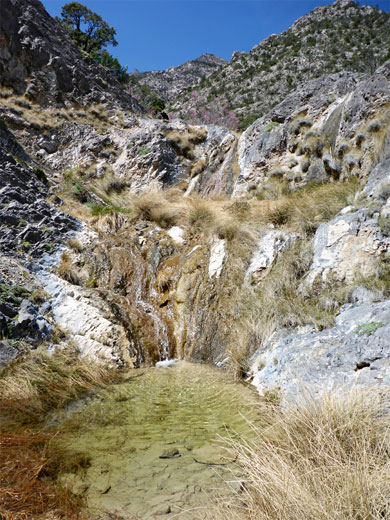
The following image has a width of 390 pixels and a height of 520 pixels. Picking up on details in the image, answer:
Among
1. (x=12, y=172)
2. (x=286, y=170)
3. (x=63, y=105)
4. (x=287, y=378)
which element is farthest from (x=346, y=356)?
(x=63, y=105)

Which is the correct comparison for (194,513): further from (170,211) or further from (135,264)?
(170,211)

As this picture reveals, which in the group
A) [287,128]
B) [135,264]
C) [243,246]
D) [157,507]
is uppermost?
[287,128]

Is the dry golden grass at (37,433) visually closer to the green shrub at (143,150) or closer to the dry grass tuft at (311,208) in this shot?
the dry grass tuft at (311,208)

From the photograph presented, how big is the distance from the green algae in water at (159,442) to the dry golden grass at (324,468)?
0.34 metres

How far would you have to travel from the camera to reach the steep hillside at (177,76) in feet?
199

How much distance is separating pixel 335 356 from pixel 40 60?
69.7 feet

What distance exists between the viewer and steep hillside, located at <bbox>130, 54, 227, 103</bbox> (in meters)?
60.7

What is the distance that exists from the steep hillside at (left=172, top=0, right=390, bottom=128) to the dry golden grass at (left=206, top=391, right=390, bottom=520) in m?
32.0

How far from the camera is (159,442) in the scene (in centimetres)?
325

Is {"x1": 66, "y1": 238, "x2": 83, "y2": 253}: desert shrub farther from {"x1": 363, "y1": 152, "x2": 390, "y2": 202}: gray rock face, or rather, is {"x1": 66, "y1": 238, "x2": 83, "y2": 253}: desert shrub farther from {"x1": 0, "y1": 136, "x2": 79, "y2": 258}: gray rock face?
{"x1": 363, "y1": 152, "x2": 390, "y2": 202}: gray rock face

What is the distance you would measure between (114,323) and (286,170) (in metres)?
8.71

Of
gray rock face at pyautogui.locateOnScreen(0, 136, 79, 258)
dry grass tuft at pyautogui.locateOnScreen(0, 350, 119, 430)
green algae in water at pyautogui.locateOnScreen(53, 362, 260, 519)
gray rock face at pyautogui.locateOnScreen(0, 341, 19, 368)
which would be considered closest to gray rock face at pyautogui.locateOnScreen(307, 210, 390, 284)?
green algae in water at pyautogui.locateOnScreen(53, 362, 260, 519)

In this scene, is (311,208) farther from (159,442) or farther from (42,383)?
(42,383)

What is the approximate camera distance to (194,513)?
220 cm
